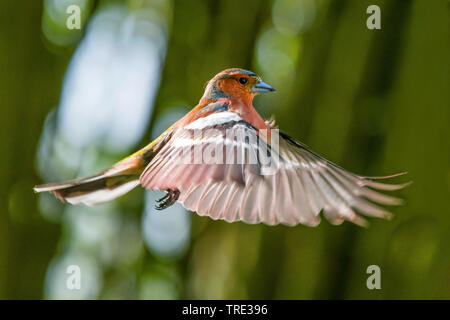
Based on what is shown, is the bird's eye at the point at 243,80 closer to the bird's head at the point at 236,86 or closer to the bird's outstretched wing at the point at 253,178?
the bird's head at the point at 236,86

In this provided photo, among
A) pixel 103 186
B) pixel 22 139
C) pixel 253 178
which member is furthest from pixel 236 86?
pixel 22 139

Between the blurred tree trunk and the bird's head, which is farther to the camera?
the blurred tree trunk

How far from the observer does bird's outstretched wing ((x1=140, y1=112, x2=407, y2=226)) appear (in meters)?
1.50

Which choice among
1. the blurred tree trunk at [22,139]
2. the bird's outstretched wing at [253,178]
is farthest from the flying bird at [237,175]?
the blurred tree trunk at [22,139]

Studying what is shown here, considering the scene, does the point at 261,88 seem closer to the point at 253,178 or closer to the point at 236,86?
the point at 236,86

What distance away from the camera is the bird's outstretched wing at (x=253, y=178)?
59.1 inches

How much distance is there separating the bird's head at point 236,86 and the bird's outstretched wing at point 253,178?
0.93ft

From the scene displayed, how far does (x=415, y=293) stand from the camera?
2607 mm

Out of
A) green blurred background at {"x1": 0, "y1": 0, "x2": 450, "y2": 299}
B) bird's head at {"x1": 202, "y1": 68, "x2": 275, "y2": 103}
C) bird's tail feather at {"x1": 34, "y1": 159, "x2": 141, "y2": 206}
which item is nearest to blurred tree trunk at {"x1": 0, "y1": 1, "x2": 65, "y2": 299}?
green blurred background at {"x1": 0, "y1": 0, "x2": 450, "y2": 299}

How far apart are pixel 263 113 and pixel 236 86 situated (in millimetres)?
519

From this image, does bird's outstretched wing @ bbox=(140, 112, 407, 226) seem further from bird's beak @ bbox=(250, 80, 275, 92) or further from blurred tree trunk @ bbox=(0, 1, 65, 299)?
blurred tree trunk @ bbox=(0, 1, 65, 299)

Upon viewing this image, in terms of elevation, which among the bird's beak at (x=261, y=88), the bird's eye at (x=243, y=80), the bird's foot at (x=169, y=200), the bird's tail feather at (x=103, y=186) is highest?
the bird's eye at (x=243, y=80)
